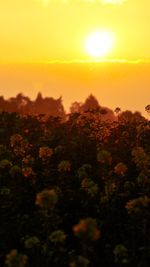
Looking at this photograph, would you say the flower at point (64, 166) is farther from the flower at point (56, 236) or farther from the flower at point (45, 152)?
the flower at point (56, 236)

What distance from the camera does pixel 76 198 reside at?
43.9ft

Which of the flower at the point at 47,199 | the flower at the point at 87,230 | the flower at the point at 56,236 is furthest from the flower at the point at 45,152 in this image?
the flower at the point at 87,230

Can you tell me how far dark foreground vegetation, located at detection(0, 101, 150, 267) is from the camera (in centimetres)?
1151

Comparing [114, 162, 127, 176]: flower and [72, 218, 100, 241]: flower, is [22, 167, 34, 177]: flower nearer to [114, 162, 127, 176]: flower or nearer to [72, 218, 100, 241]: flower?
[114, 162, 127, 176]: flower

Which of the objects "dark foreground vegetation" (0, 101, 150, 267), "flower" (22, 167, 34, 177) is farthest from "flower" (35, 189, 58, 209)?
"flower" (22, 167, 34, 177)

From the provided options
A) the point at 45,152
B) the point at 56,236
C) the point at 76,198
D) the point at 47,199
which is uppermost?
the point at 45,152

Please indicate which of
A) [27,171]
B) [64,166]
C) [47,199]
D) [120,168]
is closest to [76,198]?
[64,166]

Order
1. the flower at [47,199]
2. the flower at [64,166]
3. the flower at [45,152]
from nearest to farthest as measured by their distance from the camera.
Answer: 1. the flower at [47,199]
2. the flower at [64,166]
3. the flower at [45,152]

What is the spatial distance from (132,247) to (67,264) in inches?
50.3

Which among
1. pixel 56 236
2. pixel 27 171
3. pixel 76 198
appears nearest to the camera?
pixel 56 236

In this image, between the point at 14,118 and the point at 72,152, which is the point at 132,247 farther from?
the point at 14,118

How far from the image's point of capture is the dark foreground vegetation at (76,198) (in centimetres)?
1151

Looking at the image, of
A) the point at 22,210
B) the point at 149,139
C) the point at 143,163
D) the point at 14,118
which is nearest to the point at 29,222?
the point at 22,210

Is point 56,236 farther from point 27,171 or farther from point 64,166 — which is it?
point 27,171
